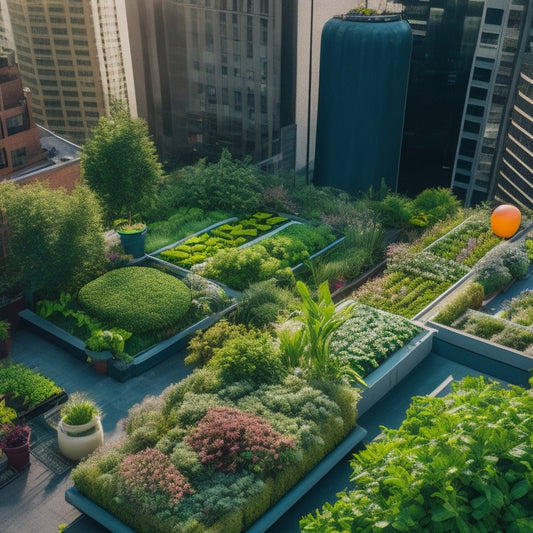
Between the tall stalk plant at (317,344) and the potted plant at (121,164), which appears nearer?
the tall stalk plant at (317,344)

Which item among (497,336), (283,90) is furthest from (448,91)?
(497,336)

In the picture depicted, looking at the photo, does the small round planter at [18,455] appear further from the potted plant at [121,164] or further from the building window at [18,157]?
the building window at [18,157]

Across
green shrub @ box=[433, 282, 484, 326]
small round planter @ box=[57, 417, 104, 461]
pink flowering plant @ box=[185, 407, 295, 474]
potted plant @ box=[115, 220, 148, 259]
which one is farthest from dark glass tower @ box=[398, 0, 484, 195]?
pink flowering plant @ box=[185, 407, 295, 474]

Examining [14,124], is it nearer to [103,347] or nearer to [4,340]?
[4,340]

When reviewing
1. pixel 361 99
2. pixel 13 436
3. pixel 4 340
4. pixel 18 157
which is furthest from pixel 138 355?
pixel 361 99

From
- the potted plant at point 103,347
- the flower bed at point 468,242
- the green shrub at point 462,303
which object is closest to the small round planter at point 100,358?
the potted plant at point 103,347

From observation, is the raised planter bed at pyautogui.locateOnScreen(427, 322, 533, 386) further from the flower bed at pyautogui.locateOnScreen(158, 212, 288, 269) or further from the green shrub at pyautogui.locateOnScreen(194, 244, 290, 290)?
the flower bed at pyautogui.locateOnScreen(158, 212, 288, 269)

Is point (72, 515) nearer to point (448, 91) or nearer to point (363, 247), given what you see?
point (363, 247)
